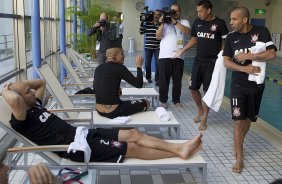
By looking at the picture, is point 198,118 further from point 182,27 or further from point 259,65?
point 259,65

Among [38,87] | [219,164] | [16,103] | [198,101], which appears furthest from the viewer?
[198,101]

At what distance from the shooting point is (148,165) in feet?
8.57

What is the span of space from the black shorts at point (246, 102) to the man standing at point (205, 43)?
123 cm

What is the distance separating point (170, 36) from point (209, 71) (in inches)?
48.1

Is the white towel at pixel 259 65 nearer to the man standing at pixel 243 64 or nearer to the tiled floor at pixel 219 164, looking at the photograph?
the man standing at pixel 243 64

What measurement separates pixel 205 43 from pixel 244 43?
141 cm

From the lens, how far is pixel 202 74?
4.76 m

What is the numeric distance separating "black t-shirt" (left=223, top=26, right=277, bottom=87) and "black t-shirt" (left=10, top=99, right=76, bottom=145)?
165cm

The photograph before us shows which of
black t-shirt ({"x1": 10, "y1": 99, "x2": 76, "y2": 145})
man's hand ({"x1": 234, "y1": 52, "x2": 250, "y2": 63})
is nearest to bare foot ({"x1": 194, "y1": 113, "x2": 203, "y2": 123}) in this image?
man's hand ({"x1": 234, "y1": 52, "x2": 250, "y2": 63})

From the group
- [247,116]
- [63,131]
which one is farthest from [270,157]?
[63,131]

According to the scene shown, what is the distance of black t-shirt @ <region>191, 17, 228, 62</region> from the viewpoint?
14.7 feet

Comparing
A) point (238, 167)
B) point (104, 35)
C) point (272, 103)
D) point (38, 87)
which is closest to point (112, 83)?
point (38, 87)

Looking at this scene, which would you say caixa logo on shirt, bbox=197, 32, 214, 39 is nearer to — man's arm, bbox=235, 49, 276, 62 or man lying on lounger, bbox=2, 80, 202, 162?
man's arm, bbox=235, 49, 276, 62

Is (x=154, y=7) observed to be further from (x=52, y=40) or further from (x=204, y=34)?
(x=204, y=34)
